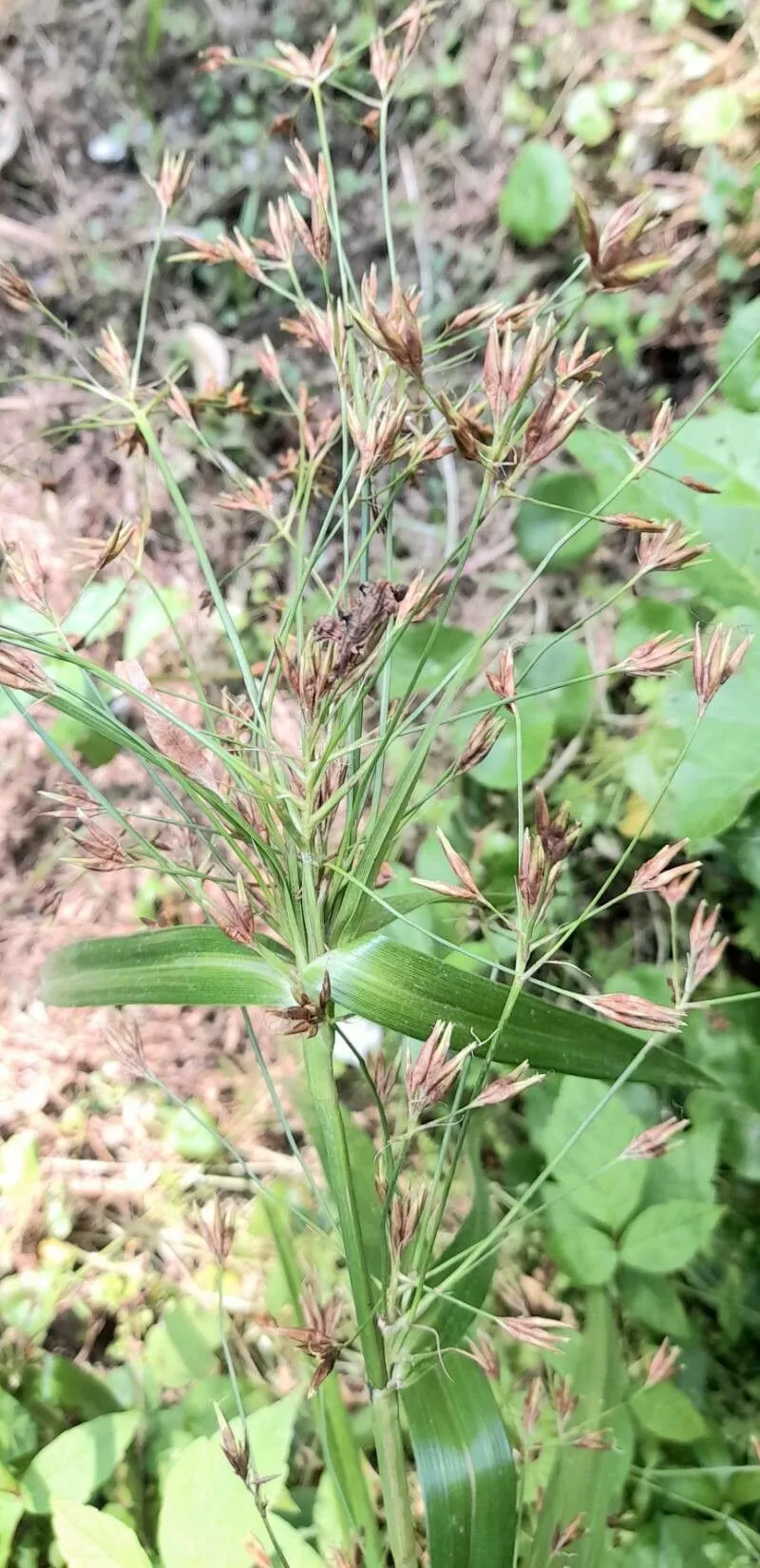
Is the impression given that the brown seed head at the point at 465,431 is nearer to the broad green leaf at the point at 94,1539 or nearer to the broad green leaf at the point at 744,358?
the broad green leaf at the point at 744,358

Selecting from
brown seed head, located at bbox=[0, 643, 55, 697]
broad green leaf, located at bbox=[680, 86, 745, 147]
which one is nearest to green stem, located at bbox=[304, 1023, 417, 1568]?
brown seed head, located at bbox=[0, 643, 55, 697]

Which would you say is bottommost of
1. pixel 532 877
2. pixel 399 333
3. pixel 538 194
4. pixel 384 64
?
pixel 532 877

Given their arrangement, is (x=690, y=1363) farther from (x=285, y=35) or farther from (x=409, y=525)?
(x=285, y=35)

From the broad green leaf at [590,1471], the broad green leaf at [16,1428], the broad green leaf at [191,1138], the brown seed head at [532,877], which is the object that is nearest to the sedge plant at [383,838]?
the brown seed head at [532,877]

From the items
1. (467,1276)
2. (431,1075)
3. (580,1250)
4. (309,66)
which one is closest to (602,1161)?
(580,1250)

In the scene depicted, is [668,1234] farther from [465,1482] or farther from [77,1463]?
[77,1463]

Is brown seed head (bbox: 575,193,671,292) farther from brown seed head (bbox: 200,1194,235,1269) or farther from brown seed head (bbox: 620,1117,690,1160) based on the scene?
brown seed head (bbox: 200,1194,235,1269)
